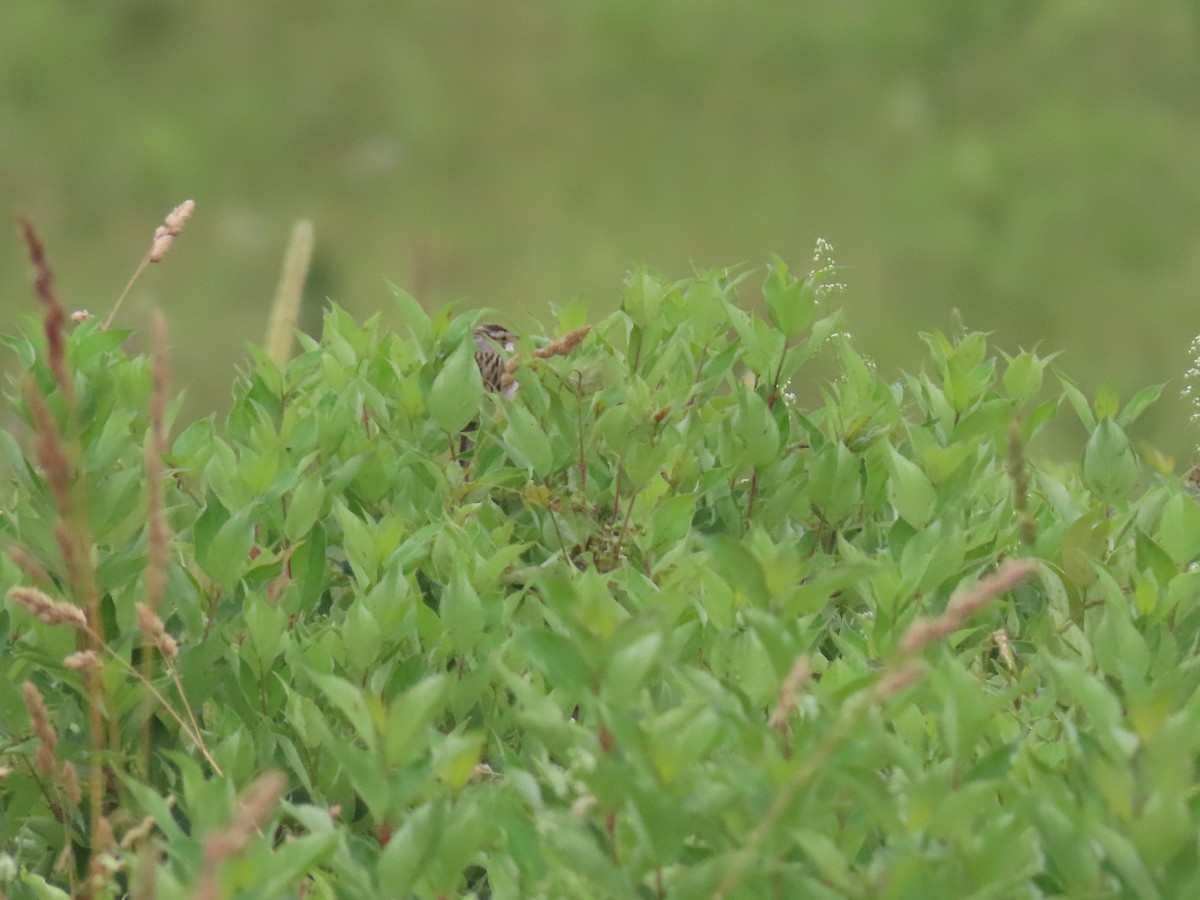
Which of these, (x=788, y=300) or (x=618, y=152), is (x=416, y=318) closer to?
(x=788, y=300)

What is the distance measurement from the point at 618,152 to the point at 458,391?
723 cm

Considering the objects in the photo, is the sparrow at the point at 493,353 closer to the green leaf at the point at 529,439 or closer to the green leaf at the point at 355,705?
the green leaf at the point at 529,439

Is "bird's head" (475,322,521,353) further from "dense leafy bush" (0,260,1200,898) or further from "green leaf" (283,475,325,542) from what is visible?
"green leaf" (283,475,325,542)

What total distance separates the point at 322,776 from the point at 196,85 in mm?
8553

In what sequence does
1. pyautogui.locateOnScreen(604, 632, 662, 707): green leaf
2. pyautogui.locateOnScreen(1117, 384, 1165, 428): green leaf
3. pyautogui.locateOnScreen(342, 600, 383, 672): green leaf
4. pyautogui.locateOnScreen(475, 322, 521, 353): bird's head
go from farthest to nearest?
pyautogui.locateOnScreen(475, 322, 521, 353): bird's head, pyautogui.locateOnScreen(1117, 384, 1165, 428): green leaf, pyautogui.locateOnScreen(342, 600, 383, 672): green leaf, pyautogui.locateOnScreen(604, 632, 662, 707): green leaf

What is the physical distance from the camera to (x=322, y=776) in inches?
67.6

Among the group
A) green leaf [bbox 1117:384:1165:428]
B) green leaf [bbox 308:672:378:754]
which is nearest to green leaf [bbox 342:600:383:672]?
green leaf [bbox 308:672:378:754]

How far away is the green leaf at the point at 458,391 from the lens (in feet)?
7.41

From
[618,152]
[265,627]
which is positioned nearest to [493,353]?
[265,627]

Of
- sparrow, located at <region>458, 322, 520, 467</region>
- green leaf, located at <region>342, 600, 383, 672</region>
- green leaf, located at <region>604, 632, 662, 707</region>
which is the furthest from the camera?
sparrow, located at <region>458, 322, 520, 467</region>

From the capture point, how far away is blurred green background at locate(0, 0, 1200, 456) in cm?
854

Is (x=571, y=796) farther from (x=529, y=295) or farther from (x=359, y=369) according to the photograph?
(x=529, y=295)

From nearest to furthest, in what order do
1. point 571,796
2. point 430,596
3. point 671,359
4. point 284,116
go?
point 571,796, point 430,596, point 671,359, point 284,116

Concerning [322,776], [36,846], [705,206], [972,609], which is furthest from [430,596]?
[705,206]
